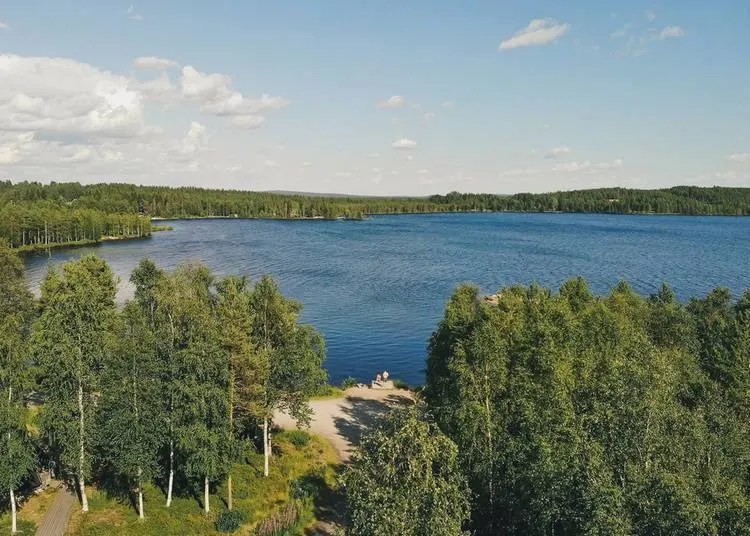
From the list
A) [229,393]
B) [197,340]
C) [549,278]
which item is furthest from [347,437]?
[549,278]

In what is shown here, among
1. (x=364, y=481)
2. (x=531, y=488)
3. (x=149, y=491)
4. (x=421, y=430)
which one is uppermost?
(x=421, y=430)

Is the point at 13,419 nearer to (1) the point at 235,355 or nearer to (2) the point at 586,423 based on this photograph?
(1) the point at 235,355

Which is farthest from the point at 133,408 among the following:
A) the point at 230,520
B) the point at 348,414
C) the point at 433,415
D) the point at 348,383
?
the point at 348,383

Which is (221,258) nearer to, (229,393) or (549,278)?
(549,278)

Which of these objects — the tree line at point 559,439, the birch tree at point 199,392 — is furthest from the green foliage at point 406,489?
the birch tree at point 199,392

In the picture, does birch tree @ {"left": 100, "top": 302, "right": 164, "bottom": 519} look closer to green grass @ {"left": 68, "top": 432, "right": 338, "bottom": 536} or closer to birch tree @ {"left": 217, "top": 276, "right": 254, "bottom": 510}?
green grass @ {"left": 68, "top": 432, "right": 338, "bottom": 536}

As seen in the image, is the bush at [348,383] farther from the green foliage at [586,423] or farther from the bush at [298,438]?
the green foliage at [586,423]
